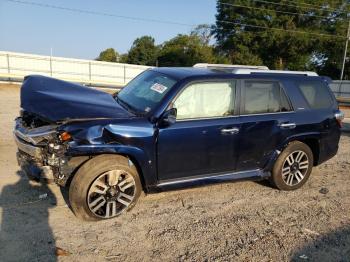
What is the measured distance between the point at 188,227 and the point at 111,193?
1.02m

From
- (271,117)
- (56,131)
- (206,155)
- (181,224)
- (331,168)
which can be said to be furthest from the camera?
(331,168)

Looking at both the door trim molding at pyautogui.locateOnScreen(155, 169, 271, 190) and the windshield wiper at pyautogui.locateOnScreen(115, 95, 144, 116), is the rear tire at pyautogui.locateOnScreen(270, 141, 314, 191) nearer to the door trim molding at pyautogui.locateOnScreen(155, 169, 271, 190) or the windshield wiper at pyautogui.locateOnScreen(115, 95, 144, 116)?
the door trim molding at pyautogui.locateOnScreen(155, 169, 271, 190)

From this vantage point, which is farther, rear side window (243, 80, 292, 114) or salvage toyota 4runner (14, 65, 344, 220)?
rear side window (243, 80, 292, 114)

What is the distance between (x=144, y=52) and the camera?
69188 millimetres

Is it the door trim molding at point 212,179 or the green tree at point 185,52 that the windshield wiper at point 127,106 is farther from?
the green tree at point 185,52

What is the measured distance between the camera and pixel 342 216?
4.91m

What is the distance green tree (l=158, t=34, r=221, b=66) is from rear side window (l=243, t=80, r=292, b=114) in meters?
46.8

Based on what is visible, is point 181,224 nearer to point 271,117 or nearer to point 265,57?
point 271,117

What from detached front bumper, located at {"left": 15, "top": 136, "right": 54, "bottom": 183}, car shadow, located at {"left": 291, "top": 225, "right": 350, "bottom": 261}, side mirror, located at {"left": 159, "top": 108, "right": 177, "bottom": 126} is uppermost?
side mirror, located at {"left": 159, "top": 108, "right": 177, "bottom": 126}

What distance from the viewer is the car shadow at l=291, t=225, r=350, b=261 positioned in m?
3.85

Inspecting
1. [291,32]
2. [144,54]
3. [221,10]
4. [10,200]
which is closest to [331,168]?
[10,200]

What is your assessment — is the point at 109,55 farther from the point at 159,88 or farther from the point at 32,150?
the point at 32,150

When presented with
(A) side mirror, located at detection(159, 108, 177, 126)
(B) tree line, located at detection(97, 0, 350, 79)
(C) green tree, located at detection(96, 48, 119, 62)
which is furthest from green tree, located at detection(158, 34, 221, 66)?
(A) side mirror, located at detection(159, 108, 177, 126)

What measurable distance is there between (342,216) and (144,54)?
6699 cm
